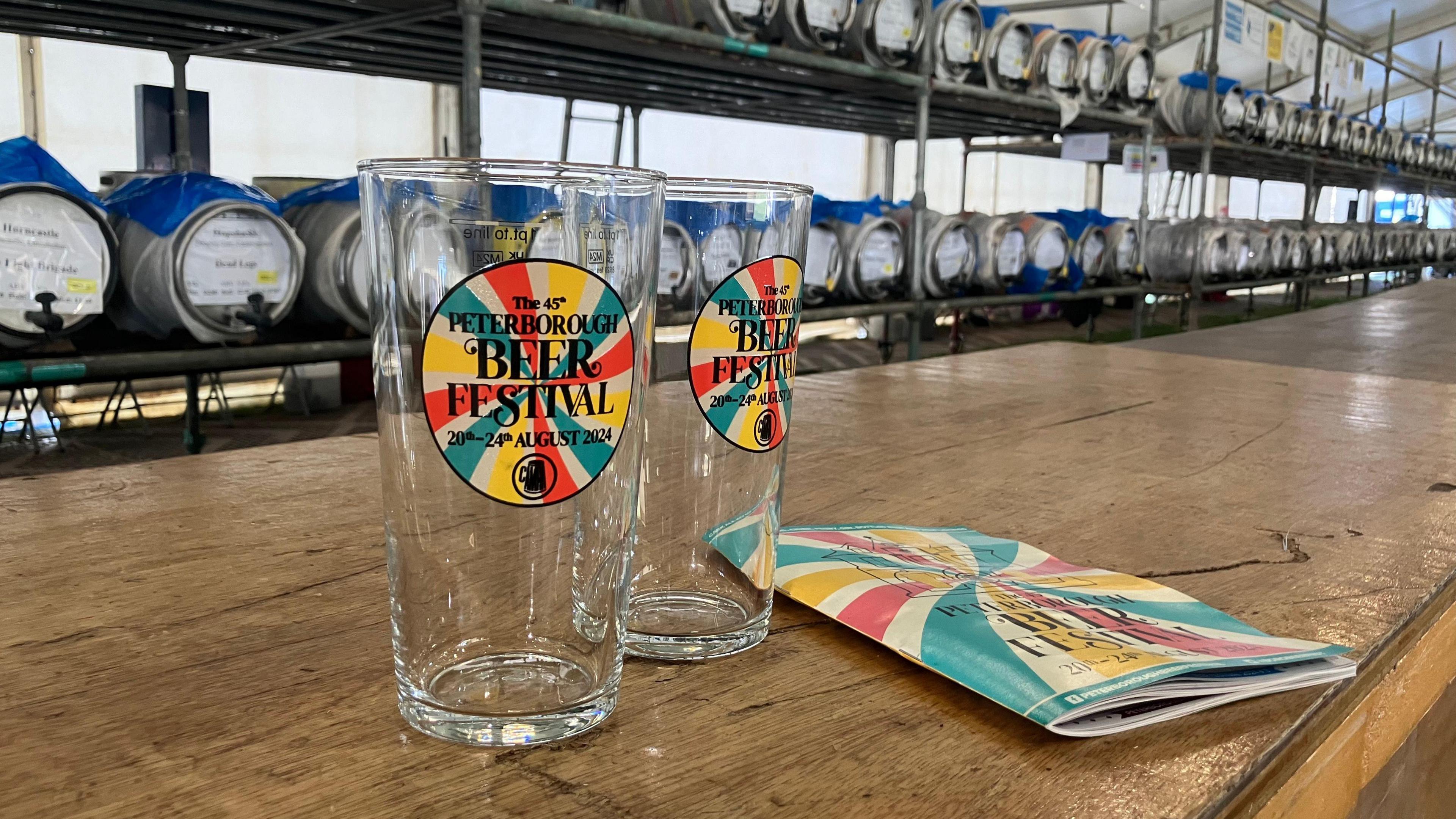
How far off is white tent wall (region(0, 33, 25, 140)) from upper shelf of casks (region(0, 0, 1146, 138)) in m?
1.51

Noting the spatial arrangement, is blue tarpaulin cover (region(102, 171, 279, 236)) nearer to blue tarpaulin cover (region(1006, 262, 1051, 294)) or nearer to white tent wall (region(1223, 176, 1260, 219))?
blue tarpaulin cover (region(1006, 262, 1051, 294))

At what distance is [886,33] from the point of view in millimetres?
2635

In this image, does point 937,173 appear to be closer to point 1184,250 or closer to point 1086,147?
point 1184,250

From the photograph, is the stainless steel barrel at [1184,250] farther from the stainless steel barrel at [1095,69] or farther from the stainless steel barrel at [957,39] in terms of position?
the stainless steel barrel at [957,39]

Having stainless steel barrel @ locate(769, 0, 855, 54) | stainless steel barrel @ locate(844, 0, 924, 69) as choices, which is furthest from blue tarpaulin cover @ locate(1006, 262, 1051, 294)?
stainless steel barrel @ locate(769, 0, 855, 54)

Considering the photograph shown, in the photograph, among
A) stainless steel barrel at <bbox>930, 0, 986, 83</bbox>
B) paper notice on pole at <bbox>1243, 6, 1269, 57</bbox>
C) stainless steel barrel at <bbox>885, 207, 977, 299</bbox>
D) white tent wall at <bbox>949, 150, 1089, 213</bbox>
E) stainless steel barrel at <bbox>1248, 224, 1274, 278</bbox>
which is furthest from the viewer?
white tent wall at <bbox>949, 150, 1089, 213</bbox>

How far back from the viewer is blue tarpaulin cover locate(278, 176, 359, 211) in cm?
189

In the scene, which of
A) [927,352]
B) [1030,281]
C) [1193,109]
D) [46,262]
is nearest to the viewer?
[46,262]

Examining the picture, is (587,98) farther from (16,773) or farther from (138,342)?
(16,773)

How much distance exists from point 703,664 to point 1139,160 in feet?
13.8

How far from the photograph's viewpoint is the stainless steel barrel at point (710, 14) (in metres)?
2.17

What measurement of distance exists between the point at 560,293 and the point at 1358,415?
34.5 inches

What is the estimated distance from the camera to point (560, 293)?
251 millimetres

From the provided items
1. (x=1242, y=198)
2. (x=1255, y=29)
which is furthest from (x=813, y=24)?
(x=1242, y=198)
